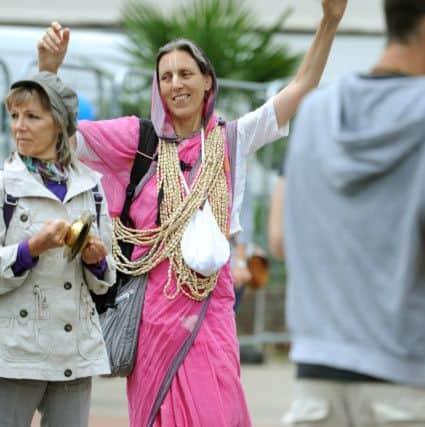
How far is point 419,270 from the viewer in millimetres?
3598

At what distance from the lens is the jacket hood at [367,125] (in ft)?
11.8

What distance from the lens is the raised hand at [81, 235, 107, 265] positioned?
5.16 metres

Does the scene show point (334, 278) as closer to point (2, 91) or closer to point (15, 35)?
point (2, 91)

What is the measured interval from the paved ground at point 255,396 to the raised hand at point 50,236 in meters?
3.47

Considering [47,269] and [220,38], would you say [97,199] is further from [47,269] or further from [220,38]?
→ [220,38]

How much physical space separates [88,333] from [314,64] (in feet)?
4.46

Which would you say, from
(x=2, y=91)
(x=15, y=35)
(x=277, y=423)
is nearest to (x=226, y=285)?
(x=277, y=423)

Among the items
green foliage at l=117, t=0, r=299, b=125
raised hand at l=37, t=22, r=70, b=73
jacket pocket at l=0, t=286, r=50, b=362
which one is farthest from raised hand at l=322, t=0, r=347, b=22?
green foliage at l=117, t=0, r=299, b=125

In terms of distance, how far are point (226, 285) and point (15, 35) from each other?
6.69 m

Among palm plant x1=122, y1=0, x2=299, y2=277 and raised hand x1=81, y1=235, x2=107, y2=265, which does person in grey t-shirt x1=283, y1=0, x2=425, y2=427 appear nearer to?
raised hand x1=81, y1=235, x2=107, y2=265

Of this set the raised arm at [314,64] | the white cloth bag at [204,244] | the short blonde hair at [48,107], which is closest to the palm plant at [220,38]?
the raised arm at [314,64]

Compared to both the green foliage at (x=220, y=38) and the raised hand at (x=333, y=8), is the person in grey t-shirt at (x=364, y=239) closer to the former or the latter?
the raised hand at (x=333, y=8)

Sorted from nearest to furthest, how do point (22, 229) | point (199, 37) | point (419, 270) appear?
point (419, 270) < point (22, 229) < point (199, 37)

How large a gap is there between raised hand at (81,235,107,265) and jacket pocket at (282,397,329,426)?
1.53m
